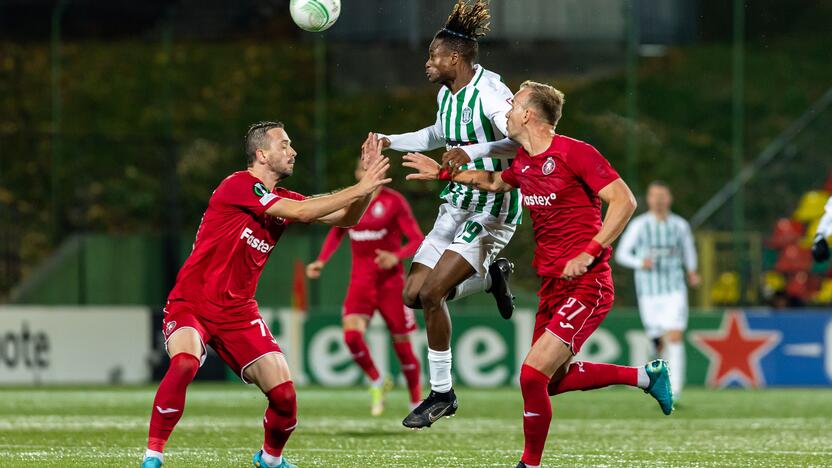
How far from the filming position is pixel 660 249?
603 inches

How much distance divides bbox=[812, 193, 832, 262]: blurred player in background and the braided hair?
2.55 meters

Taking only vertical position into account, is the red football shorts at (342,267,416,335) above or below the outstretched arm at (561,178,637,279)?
below

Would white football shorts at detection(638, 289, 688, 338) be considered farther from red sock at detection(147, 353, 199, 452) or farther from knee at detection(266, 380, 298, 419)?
red sock at detection(147, 353, 199, 452)

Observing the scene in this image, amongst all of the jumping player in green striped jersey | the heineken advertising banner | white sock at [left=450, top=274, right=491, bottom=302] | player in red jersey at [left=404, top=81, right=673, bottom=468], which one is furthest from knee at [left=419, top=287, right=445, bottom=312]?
the heineken advertising banner

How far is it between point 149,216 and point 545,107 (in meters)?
12.1

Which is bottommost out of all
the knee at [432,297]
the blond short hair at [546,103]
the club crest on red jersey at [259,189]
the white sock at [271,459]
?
the white sock at [271,459]

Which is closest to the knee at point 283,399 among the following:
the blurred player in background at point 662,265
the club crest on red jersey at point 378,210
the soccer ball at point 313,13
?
the soccer ball at point 313,13

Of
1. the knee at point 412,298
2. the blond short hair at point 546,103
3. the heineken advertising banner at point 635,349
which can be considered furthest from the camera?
the heineken advertising banner at point 635,349

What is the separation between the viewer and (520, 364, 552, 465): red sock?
7895 mm

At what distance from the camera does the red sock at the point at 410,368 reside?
41.9ft

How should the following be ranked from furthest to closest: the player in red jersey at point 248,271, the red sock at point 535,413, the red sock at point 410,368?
the red sock at point 410,368 < the player in red jersey at point 248,271 < the red sock at point 535,413

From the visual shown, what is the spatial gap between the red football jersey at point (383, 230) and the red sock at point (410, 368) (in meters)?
0.77

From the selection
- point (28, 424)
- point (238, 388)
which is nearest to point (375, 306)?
point (28, 424)

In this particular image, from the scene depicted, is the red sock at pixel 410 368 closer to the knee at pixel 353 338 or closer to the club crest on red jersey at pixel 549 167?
the knee at pixel 353 338
